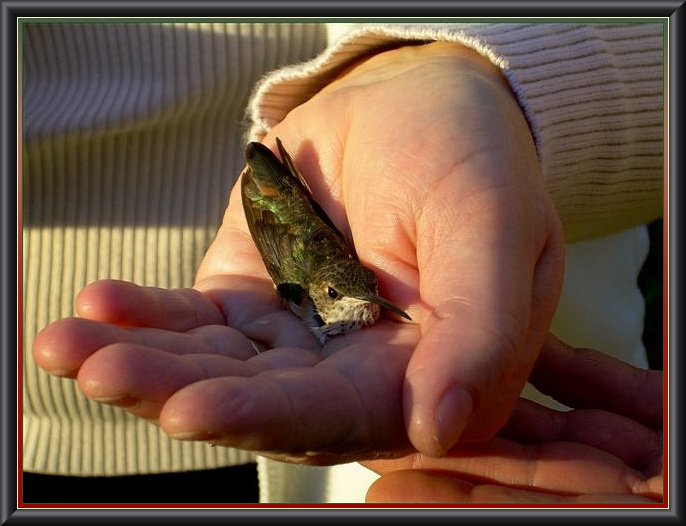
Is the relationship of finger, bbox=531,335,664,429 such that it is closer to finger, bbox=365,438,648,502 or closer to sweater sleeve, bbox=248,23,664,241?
finger, bbox=365,438,648,502

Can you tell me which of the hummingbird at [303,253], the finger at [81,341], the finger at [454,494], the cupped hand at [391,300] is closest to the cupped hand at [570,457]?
the finger at [454,494]

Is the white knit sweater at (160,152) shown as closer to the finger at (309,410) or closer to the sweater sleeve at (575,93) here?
the sweater sleeve at (575,93)

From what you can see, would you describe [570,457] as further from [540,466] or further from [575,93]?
[575,93]

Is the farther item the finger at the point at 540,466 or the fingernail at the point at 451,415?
the finger at the point at 540,466

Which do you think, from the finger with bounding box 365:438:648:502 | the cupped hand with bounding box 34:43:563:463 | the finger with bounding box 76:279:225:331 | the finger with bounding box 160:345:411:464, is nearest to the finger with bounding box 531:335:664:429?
the finger with bounding box 365:438:648:502

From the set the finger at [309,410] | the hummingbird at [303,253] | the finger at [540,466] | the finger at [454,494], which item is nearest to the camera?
the finger at [309,410]

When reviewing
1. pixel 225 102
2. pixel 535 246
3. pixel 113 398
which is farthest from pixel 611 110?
pixel 113 398

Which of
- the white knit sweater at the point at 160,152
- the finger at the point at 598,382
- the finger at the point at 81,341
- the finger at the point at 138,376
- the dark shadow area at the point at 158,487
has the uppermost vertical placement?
the white knit sweater at the point at 160,152
